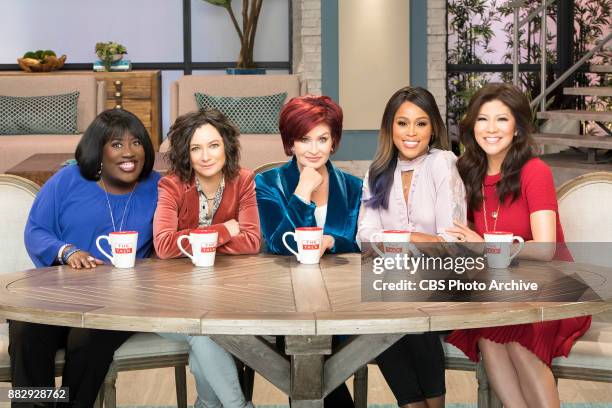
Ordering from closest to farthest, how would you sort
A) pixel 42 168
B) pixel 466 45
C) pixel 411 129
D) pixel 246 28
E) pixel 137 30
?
pixel 411 129, pixel 42 168, pixel 246 28, pixel 466 45, pixel 137 30

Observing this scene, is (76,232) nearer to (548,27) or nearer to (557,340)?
(557,340)

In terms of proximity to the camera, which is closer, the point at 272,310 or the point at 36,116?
the point at 272,310

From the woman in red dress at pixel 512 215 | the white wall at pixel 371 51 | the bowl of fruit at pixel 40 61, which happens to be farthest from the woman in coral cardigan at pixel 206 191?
the bowl of fruit at pixel 40 61

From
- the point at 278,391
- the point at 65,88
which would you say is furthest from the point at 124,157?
the point at 65,88

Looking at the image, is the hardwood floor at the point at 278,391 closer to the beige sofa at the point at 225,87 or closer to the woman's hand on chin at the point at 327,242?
the woman's hand on chin at the point at 327,242

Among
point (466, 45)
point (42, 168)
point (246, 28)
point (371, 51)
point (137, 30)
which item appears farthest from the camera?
point (137, 30)

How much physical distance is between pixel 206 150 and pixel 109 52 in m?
6.68

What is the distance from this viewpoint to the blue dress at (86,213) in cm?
304

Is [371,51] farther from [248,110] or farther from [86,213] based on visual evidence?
[86,213]

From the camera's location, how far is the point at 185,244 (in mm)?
2840

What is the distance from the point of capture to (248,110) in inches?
323

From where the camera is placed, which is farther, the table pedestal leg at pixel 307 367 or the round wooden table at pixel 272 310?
the table pedestal leg at pixel 307 367

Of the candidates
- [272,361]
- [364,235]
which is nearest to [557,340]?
[364,235]

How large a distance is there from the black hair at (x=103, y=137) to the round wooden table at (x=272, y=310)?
0.50 m
